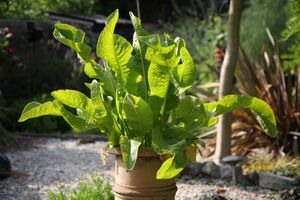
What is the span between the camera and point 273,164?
6293 mm

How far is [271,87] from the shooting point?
699cm

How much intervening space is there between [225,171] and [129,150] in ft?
9.74

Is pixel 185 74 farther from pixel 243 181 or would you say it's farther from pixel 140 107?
pixel 243 181

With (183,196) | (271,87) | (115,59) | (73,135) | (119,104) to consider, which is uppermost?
(115,59)

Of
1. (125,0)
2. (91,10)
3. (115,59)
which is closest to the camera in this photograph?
(115,59)

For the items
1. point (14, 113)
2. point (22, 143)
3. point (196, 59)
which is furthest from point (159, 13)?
point (22, 143)

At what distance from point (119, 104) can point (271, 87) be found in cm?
405

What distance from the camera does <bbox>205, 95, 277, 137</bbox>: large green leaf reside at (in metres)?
3.31

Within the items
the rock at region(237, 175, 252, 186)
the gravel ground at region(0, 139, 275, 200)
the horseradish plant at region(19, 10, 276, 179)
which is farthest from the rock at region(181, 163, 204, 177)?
the horseradish plant at region(19, 10, 276, 179)

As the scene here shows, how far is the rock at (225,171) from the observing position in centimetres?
586

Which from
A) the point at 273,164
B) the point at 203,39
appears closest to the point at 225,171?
the point at 273,164

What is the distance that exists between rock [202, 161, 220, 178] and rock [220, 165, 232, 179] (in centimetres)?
5

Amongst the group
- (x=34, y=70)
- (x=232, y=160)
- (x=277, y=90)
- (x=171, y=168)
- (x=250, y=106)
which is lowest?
(x=34, y=70)

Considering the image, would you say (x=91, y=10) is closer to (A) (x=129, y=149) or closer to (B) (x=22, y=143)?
(B) (x=22, y=143)
